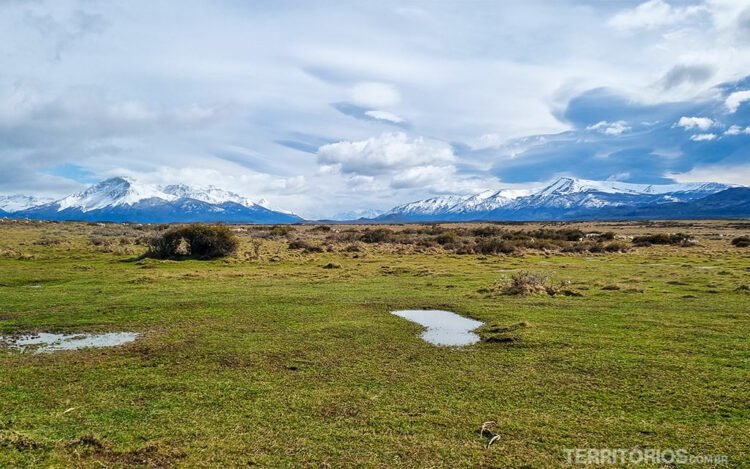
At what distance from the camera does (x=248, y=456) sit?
8352 mm

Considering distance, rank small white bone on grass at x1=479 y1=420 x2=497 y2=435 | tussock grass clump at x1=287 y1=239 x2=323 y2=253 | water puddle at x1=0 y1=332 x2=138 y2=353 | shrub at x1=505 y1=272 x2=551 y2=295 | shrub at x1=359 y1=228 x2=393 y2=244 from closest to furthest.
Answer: small white bone on grass at x1=479 y1=420 x2=497 y2=435
water puddle at x1=0 y1=332 x2=138 y2=353
shrub at x1=505 y1=272 x2=551 y2=295
tussock grass clump at x1=287 y1=239 x2=323 y2=253
shrub at x1=359 y1=228 x2=393 y2=244

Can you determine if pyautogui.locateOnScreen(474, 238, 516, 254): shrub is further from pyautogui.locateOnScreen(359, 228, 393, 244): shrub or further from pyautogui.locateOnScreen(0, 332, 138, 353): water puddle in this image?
pyautogui.locateOnScreen(0, 332, 138, 353): water puddle

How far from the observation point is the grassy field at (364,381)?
8.66 m

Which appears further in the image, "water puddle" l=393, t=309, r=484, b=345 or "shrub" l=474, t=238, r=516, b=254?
"shrub" l=474, t=238, r=516, b=254

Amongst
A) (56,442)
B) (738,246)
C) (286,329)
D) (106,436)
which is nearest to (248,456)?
(106,436)

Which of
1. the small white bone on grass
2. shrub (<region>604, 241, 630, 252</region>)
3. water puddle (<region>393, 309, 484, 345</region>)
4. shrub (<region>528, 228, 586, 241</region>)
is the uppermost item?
shrub (<region>528, 228, 586, 241</region>)

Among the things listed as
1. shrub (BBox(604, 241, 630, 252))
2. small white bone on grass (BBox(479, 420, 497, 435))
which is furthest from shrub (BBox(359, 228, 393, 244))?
small white bone on grass (BBox(479, 420, 497, 435))

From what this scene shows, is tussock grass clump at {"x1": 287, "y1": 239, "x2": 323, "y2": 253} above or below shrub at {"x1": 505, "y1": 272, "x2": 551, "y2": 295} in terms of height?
above

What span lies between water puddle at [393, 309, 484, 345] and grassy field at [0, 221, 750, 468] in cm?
78

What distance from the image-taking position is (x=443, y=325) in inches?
759

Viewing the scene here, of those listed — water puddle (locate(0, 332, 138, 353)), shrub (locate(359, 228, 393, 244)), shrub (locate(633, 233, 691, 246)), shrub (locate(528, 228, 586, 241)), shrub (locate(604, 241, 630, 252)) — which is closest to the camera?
water puddle (locate(0, 332, 138, 353))

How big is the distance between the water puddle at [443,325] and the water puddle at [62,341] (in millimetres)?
11067

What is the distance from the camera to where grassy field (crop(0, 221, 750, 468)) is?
8.66 m

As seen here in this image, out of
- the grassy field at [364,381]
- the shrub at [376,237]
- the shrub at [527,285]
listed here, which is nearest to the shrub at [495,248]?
the shrub at [376,237]
